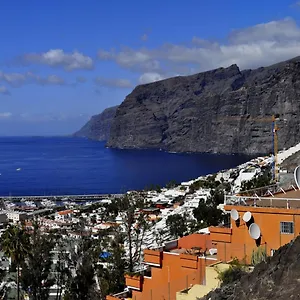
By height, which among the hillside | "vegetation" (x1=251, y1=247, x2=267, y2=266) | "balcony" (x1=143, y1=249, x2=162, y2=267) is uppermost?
the hillside

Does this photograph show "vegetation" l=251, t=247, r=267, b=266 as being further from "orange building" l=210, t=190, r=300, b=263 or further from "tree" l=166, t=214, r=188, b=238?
"tree" l=166, t=214, r=188, b=238

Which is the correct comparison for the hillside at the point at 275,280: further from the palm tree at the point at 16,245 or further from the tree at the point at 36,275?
the tree at the point at 36,275

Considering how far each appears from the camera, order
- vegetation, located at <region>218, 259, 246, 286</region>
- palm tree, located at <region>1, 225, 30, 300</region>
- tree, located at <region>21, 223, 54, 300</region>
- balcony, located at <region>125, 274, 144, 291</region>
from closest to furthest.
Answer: vegetation, located at <region>218, 259, 246, 286</region> → balcony, located at <region>125, 274, 144, 291</region> → palm tree, located at <region>1, 225, 30, 300</region> → tree, located at <region>21, 223, 54, 300</region>

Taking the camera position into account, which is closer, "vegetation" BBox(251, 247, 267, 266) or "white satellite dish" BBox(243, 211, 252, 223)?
"vegetation" BBox(251, 247, 267, 266)

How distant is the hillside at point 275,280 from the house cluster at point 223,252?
2.02 meters

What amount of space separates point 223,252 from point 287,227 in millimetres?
1225

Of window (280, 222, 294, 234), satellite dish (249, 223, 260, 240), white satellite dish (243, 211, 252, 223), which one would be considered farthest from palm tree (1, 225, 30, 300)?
window (280, 222, 294, 234)

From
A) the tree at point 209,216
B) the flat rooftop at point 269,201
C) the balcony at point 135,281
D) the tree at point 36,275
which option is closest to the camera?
the flat rooftop at point 269,201

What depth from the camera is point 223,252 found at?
9258 mm

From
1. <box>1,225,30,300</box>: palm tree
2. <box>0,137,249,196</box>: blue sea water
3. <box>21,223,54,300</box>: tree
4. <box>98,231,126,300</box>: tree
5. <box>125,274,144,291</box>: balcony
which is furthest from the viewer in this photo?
<box>0,137,249,196</box>: blue sea water

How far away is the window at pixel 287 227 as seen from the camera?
8.64m

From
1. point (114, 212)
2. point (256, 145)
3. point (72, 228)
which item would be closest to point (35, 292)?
point (72, 228)

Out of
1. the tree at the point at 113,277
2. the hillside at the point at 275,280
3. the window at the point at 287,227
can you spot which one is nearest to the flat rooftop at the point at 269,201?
the window at the point at 287,227

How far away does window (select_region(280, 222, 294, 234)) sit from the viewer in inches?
340
